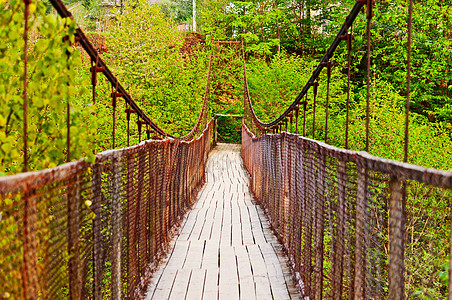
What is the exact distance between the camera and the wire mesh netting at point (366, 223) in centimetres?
102

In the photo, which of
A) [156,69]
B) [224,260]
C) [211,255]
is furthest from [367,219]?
[156,69]

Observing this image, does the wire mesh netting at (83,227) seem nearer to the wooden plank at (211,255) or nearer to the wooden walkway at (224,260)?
the wooden walkway at (224,260)

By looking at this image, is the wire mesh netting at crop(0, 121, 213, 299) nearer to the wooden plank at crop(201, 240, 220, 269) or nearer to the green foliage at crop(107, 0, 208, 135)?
the wooden plank at crop(201, 240, 220, 269)

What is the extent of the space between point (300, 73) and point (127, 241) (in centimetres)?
1316

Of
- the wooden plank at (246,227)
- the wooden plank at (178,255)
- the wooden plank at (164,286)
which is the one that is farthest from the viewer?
the wooden plank at (246,227)

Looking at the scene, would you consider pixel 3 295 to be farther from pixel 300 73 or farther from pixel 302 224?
pixel 300 73

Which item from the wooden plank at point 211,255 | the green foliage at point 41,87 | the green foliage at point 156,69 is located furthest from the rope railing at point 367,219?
the green foliage at point 156,69

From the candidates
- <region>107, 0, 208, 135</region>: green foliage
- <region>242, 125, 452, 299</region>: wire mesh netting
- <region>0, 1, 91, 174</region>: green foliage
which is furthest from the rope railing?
<region>107, 0, 208, 135</region>: green foliage

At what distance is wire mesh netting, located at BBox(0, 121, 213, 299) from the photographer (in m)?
0.94

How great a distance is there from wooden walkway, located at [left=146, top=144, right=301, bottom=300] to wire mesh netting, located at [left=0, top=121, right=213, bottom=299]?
0.73 feet

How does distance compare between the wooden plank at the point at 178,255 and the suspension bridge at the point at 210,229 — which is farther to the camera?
the wooden plank at the point at 178,255

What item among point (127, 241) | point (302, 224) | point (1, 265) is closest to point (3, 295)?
point (1, 265)

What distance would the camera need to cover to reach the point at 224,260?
3.37m

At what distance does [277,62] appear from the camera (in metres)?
14.6
